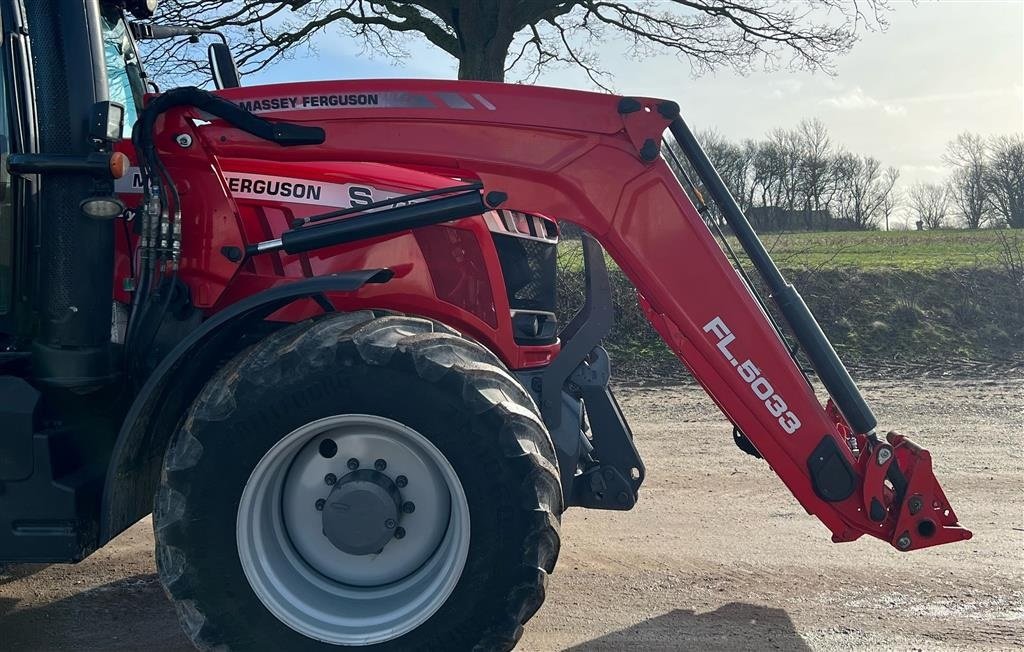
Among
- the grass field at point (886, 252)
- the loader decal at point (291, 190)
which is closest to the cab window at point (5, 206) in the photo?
the loader decal at point (291, 190)

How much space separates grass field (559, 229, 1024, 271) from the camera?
40.9 ft

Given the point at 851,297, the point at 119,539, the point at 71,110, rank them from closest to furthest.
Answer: the point at 71,110
the point at 119,539
the point at 851,297

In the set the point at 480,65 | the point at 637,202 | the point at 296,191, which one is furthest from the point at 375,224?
the point at 480,65

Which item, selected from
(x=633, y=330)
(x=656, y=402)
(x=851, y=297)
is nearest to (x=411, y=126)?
(x=656, y=402)

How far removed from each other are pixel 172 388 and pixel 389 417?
34.7 inches

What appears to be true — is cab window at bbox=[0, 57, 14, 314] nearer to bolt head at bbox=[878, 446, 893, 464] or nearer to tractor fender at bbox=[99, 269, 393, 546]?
tractor fender at bbox=[99, 269, 393, 546]

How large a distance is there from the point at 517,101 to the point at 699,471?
3.35 m

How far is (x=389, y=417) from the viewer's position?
9.40 ft

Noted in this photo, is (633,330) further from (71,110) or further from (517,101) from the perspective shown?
(71,110)

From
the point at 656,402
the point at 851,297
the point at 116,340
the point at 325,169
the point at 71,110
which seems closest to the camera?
the point at 71,110

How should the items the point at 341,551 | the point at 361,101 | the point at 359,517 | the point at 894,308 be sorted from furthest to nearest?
the point at 894,308 → the point at 361,101 → the point at 341,551 → the point at 359,517

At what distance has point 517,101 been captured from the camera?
338cm

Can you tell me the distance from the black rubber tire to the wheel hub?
0.98ft

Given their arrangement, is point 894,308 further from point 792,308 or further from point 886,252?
point 792,308
